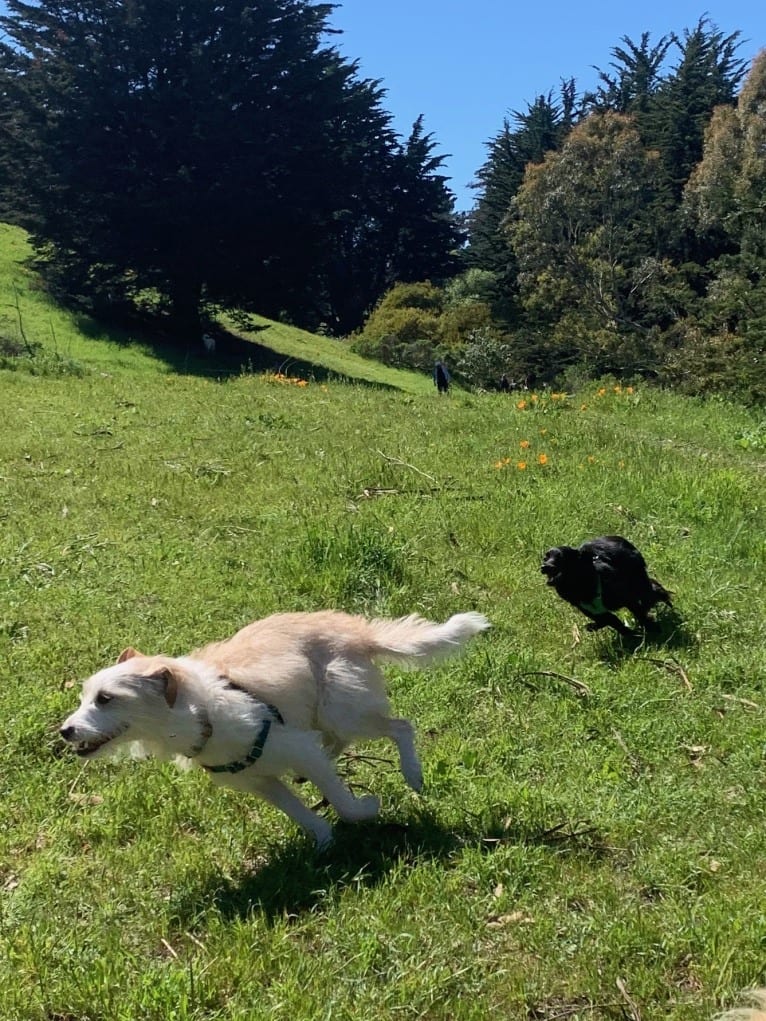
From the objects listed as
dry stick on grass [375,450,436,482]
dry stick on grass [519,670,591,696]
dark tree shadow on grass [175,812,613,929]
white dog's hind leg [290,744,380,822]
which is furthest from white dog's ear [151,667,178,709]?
dry stick on grass [375,450,436,482]

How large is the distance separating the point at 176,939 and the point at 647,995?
5.33ft

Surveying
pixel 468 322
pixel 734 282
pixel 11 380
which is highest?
pixel 734 282

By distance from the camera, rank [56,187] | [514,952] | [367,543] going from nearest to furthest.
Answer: [514,952] → [367,543] → [56,187]

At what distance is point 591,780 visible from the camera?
4.24m

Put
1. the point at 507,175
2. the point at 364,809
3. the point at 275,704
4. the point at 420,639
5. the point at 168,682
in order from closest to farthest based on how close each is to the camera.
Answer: the point at 168,682 < the point at 275,704 < the point at 364,809 < the point at 420,639 < the point at 507,175

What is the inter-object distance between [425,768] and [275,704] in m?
1.03

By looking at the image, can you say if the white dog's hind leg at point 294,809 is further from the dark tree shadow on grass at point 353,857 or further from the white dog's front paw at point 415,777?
the white dog's front paw at point 415,777

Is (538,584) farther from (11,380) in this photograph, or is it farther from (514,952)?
(11,380)

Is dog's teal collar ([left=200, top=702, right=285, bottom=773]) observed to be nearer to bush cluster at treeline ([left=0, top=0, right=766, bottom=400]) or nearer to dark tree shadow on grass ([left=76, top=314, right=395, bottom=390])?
bush cluster at treeline ([left=0, top=0, right=766, bottom=400])

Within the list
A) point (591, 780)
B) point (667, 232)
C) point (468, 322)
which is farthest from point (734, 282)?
point (591, 780)

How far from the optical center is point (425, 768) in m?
4.33

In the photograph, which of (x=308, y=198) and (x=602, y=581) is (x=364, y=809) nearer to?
(x=602, y=581)

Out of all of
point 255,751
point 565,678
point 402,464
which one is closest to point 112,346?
point 402,464

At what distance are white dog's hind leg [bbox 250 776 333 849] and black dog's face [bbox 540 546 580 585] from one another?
245cm
